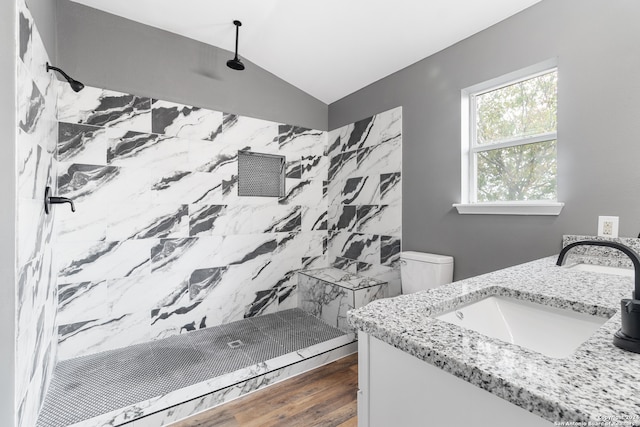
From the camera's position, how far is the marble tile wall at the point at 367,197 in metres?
2.79

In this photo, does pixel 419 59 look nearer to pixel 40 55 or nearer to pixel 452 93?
pixel 452 93

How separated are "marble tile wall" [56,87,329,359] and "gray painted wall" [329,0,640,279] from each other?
1.35 metres

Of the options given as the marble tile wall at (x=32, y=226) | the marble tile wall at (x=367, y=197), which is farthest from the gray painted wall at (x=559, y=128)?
the marble tile wall at (x=32, y=226)

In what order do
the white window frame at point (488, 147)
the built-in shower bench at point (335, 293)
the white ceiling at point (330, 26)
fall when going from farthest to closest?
the built-in shower bench at point (335, 293)
the white ceiling at point (330, 26)
the white window frame at point (488, 147)

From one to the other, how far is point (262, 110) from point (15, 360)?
2570mm

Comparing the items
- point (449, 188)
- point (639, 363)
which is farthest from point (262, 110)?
→ point (639, 363)

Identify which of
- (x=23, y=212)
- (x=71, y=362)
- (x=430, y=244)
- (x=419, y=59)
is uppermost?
(x=419, y=59)

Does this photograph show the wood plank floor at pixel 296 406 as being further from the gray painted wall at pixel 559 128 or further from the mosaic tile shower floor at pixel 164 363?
the gray painted wall at pixel 559 128

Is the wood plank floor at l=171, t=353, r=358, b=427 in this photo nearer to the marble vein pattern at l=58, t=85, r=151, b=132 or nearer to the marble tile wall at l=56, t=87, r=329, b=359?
the marble tile wall at l=56, t=87, r=329, b=359

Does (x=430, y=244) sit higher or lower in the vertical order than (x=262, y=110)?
lower

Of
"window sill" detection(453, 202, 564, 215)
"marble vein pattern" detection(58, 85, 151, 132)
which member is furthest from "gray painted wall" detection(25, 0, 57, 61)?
"window sill" detection(453, 202, 564, 215)

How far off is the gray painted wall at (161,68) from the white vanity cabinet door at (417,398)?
2713 mm
